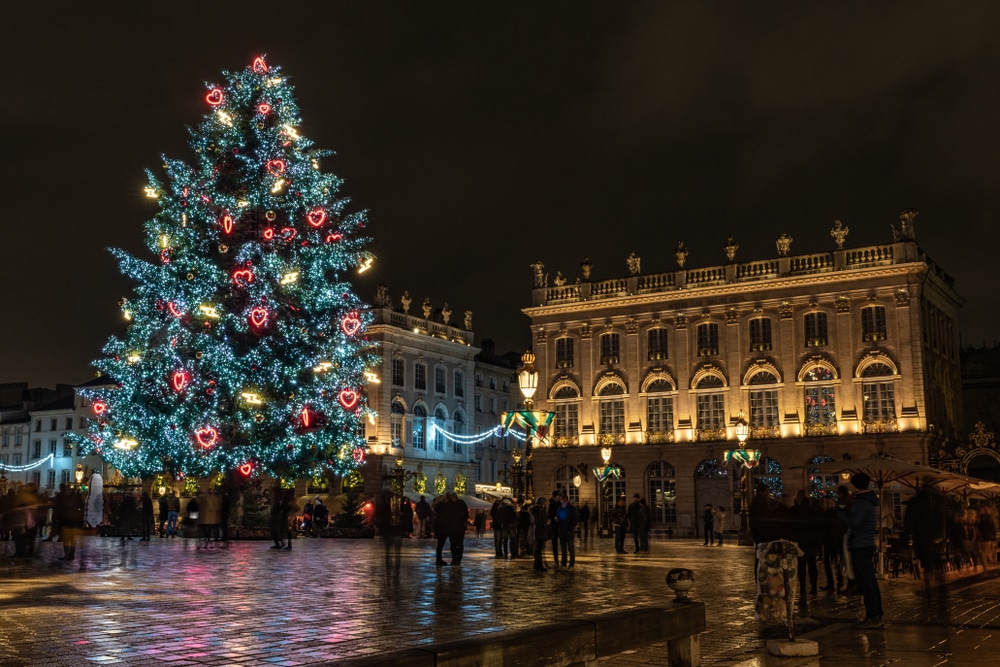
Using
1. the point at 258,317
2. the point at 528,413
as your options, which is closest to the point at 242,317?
the point at 258,317

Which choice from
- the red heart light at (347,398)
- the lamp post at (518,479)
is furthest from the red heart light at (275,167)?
the lamp post at (518,479)

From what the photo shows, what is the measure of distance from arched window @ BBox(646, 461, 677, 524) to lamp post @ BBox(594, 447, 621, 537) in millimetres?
1791

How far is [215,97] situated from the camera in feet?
107

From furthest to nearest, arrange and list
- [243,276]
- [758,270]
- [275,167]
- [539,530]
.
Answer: [758,270], [275,167], [243,276], [539,530]

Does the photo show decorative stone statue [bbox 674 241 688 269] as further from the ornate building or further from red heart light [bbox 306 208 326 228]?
red heart light [bbox 306 208 326 228]

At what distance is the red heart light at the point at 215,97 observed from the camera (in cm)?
3262

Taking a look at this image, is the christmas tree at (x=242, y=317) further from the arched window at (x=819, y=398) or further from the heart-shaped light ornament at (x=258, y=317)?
the arched window at (x=819, y=398)

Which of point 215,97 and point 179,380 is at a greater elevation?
point 215,97

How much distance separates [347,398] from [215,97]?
405 inches

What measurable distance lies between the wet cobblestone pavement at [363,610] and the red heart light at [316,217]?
12989 mm

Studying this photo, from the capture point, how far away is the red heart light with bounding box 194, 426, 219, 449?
2989cm

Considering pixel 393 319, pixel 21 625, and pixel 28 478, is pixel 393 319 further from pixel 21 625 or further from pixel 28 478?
pixel 21 625

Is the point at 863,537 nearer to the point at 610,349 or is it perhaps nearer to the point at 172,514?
the point at 172,514

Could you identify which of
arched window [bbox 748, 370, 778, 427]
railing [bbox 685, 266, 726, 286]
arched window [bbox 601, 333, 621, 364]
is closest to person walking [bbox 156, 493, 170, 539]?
arched window [bbox 601, 333, 621, 364]
